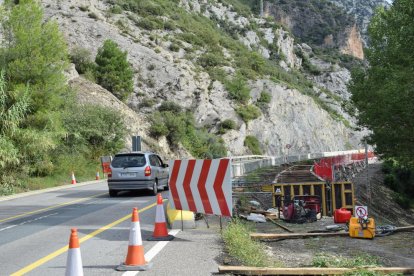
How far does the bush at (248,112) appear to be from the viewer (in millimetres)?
64188

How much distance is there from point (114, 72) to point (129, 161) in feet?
127

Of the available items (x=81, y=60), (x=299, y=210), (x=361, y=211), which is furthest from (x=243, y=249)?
(x=81, y=60)

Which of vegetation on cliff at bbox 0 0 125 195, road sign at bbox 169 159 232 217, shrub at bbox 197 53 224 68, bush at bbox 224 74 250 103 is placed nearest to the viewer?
road sign at bbox 169 159 232 217

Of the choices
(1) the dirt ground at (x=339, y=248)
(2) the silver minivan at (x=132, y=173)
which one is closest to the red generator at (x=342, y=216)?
(1) the dirt ground at (x=339, y=248)

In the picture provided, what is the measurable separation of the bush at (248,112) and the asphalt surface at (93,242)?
49692mm

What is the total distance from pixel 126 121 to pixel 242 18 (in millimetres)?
79244

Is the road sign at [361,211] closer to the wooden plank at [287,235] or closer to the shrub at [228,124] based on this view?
the wooden plank at [287,235]

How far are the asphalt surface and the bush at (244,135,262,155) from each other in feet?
157

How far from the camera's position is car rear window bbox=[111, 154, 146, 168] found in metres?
17.9

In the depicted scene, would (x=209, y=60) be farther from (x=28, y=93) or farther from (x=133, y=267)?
(x=133, y=267)

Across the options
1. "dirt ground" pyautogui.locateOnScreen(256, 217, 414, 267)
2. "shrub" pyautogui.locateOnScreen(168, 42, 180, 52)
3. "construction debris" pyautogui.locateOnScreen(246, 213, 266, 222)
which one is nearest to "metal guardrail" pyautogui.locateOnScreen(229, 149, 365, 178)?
"construction debris" pyautogui.locateOnScreen(246, 213, 266, 222)

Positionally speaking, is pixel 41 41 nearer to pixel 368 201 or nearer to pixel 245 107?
pixel 368 201

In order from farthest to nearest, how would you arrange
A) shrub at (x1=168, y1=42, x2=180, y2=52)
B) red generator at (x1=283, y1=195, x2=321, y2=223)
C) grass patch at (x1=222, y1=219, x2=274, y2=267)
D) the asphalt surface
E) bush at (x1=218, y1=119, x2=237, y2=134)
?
shrub at (x1=168, y1=42, x2=180, y2=52) < bush at (x1=218, y1=119, x2=237, y2=134) < red generator at (x1=283, y1=195, x2=321, y2=223) < grass patch at (x1=222, y1=219, x2=274, y2=267) < the asphalt surface

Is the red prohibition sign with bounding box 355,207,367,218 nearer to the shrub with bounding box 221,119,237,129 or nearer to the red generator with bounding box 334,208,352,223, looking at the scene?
the red generator with bounding box 334,208,352,223
